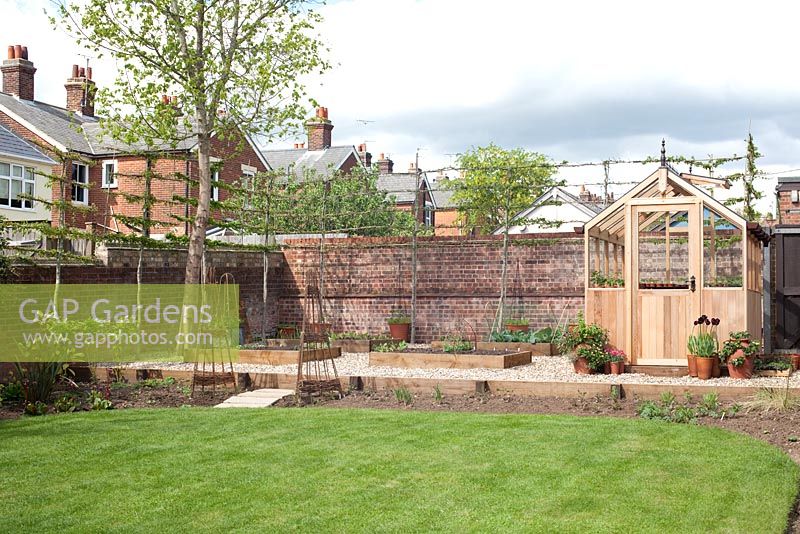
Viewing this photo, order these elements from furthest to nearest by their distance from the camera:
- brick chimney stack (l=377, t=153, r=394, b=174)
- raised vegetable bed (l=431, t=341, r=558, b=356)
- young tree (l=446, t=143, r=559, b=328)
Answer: brick chimney stack (l=377, t=153, r=394, b=174) → young tree (l=446, t=143, r=559, b=328) → raised vegetable bed (l=431, t=341, r=558, b=356)

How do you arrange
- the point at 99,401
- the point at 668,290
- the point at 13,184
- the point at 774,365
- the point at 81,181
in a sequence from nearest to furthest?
the point at 99,401 → the point at 774,365 → the point at 668,290 → the point at 13,184 → the point at 81,181

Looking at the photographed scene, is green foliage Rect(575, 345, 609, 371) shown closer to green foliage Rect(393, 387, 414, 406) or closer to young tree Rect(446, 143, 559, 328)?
green foliage Rect(393, 387, 414, 406)

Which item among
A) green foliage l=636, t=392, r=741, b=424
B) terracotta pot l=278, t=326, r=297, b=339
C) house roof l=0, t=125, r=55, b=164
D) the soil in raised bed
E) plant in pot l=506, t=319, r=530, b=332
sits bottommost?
green foliage l=636, t=392, r=741, b=424

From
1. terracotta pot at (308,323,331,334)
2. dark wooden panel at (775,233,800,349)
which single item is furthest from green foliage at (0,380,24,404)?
dark wooden panel at (775,233,800,349)

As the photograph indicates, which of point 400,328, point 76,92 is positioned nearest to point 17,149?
point 76,92

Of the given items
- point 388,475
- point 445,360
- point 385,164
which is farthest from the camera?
point 385,164

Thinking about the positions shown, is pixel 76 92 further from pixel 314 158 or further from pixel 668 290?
pixel 668 290

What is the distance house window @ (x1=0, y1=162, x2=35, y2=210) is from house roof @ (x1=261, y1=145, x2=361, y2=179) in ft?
46.4

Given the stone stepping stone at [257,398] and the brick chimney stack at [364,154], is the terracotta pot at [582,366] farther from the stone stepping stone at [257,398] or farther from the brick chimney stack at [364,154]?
the brick chimney stack at [364,154]

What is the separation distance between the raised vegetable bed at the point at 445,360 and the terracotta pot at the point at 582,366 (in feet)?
3.93

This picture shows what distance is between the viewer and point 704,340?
471 inches

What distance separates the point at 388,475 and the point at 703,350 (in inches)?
277

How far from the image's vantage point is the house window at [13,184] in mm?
25750

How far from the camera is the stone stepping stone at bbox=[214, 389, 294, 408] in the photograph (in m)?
10.2
